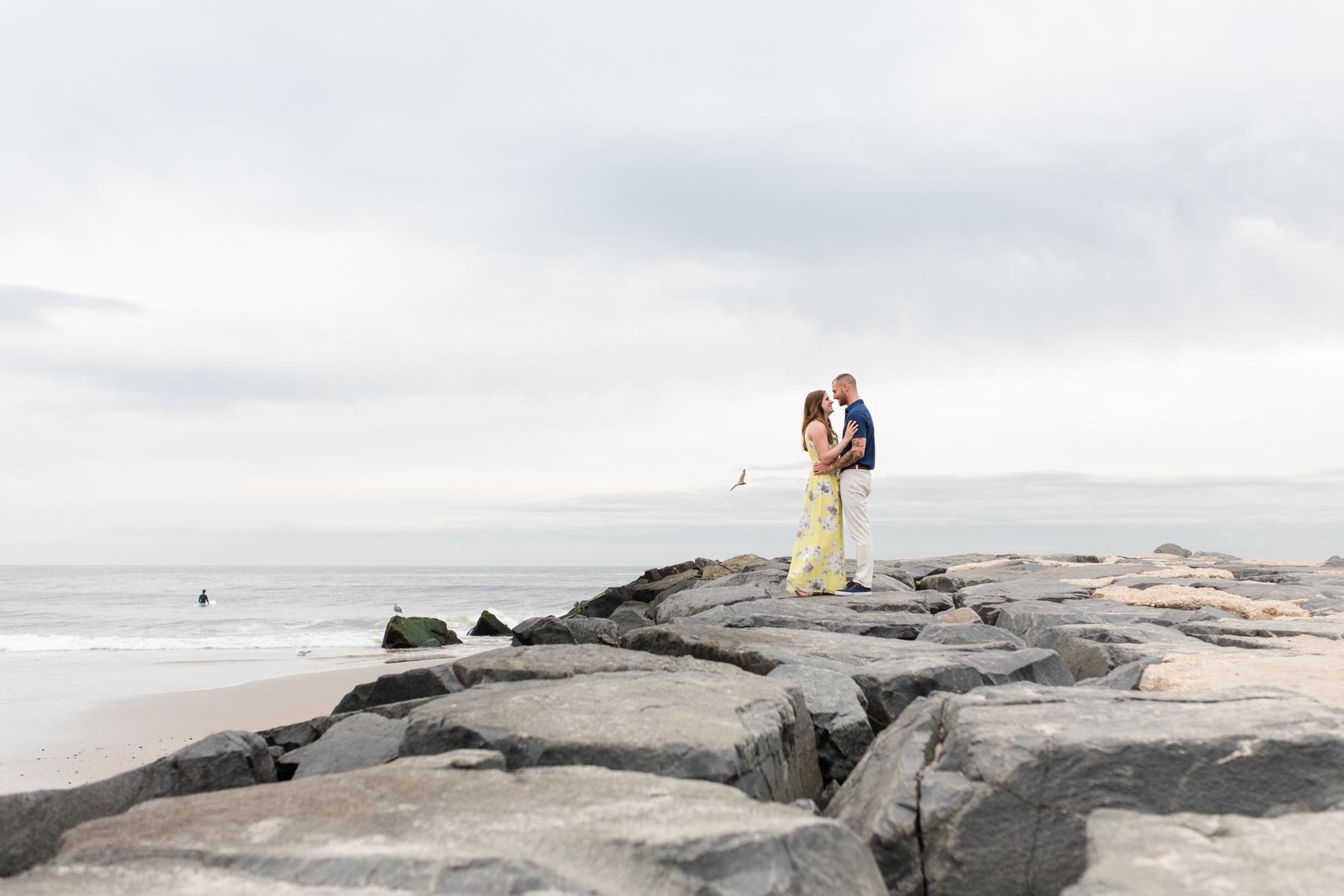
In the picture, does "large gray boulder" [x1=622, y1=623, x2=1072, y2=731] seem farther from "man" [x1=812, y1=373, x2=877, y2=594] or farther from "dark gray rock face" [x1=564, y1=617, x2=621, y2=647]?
"dark gray rock face" [x1=564, y1=617, x2=621, y2=647]

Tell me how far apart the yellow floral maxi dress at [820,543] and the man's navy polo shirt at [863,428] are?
313 mm

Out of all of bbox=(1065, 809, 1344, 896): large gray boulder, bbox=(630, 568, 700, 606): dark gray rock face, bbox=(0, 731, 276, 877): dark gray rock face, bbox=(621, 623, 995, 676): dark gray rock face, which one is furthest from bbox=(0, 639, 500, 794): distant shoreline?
bbox=(630, 568, 700, 606): dark gray rock face

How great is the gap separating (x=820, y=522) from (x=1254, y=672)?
14.5ft

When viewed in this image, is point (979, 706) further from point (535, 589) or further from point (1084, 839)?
point (535, 589)

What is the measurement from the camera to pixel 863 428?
7312 mm

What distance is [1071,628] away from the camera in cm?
446

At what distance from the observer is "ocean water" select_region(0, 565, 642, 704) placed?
961cm

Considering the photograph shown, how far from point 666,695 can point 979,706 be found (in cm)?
100

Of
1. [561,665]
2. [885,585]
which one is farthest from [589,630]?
[561,665]

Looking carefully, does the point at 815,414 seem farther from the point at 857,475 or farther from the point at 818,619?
the point at 818,619

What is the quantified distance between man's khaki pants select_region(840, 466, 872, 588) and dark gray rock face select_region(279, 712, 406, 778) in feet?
15.9

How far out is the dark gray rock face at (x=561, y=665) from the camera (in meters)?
3.46

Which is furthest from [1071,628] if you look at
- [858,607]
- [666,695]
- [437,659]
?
[437,659]

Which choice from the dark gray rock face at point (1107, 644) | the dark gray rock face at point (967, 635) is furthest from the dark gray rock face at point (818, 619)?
the dark gray rock face at point (1107, 644)
